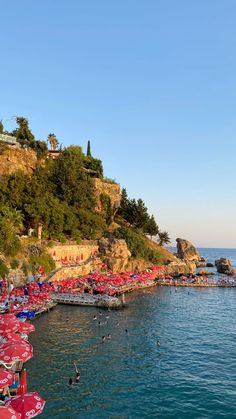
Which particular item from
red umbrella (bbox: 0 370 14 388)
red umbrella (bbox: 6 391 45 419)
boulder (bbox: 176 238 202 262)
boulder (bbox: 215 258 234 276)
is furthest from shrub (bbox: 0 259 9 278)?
boulder (bbox: 176 238 202 262)

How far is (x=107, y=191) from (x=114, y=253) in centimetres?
3022

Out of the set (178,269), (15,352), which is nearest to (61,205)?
(178,269)

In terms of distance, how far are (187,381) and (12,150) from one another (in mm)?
68226

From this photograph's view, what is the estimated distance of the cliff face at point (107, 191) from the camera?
3942 inches

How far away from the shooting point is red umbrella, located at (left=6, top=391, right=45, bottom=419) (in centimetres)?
1667

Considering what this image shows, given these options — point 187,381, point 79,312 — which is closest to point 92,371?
point 187,381

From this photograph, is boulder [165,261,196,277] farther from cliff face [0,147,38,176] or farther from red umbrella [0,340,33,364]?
red umbrella [0,340,33,364]

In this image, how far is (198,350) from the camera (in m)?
34.9

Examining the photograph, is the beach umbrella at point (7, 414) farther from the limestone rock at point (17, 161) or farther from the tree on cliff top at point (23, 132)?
the tree on cliff top at point (23, 132)

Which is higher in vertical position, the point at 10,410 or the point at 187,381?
the point at 10,410

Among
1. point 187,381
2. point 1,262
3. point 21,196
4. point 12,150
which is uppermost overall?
point 12,150

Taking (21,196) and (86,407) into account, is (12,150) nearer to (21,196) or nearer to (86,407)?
(21,196)

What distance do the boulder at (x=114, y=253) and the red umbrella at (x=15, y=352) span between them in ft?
177

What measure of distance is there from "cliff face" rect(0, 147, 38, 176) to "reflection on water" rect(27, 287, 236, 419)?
4054 cm
